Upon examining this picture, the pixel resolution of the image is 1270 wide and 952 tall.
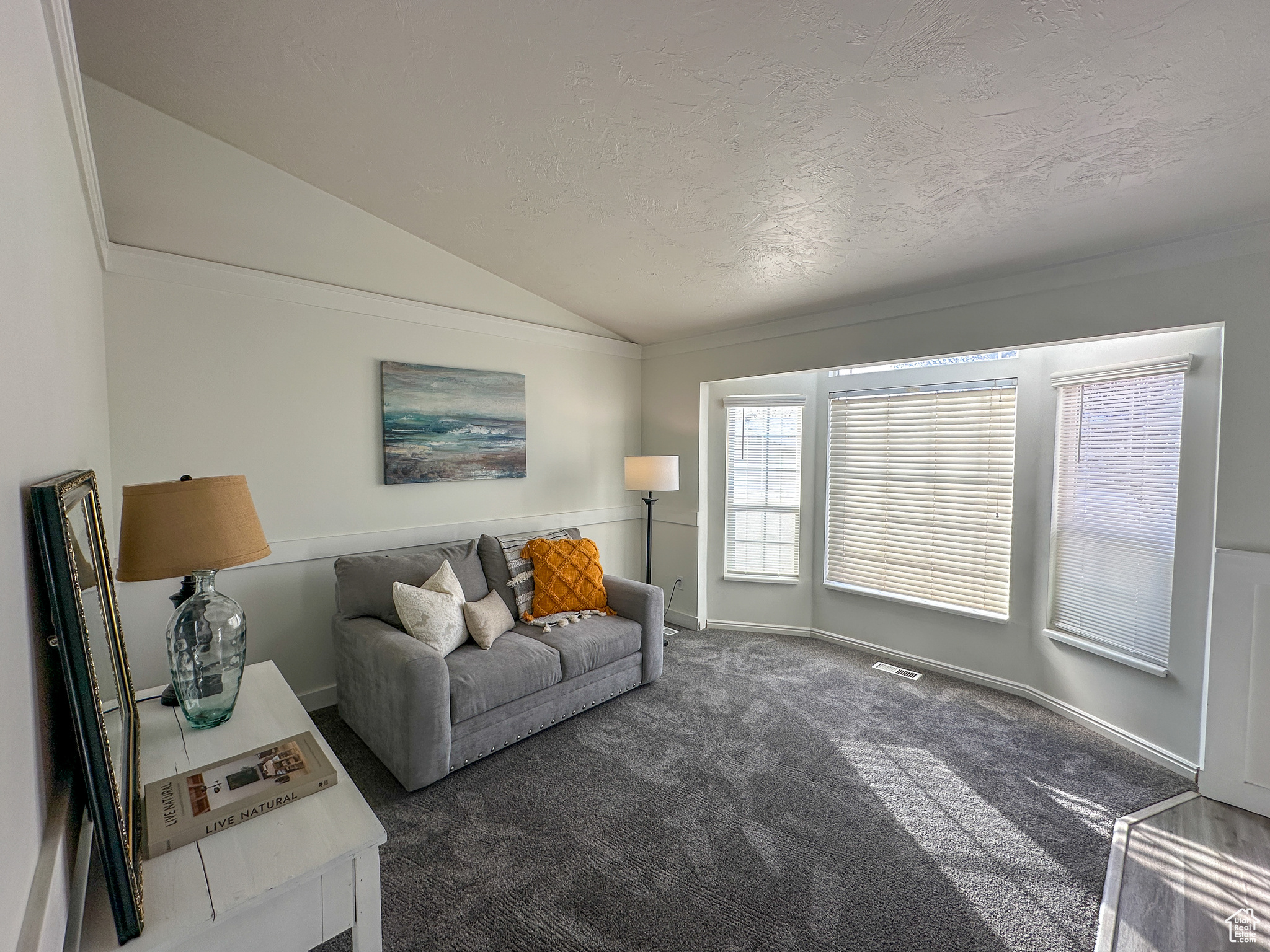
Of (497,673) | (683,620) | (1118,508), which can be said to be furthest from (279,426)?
(1118,508)

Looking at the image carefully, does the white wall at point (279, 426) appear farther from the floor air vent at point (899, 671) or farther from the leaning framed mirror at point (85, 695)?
the floor air vent at point (899, 671)

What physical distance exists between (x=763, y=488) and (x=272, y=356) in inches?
136

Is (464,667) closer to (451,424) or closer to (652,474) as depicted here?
(451,424)

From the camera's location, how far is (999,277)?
2963 millimetres

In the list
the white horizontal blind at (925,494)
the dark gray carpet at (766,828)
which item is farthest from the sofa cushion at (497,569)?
the white horizontal blind at (925,494)

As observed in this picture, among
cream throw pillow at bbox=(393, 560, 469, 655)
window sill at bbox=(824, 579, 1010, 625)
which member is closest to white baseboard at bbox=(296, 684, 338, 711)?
cream throw pillow at bbox=(393, 560, 469, 655)

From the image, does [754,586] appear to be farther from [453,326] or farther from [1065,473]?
[453,326]

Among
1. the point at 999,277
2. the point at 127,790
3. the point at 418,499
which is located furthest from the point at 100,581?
the point at 999,277

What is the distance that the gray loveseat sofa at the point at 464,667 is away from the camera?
7.66ft

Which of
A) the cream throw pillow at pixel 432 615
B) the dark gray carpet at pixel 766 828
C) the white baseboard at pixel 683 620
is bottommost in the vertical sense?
the dark gray carpet at pixel 766 828

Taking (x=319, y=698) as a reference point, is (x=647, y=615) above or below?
above

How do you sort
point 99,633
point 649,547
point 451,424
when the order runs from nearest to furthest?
point 99,633 → point 451,424 → point 649,547

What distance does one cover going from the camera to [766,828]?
7.13 ft

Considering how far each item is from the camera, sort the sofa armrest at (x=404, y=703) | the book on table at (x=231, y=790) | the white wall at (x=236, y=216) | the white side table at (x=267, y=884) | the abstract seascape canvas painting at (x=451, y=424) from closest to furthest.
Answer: the white side table at (x=267, y=884) < the book on table at (x=231, y=790) < the sofa armrest at (x=404, y=703) < the white wall at (x=236, y=216) < the abstract seascape canvas painting at (x=451, y=424)
